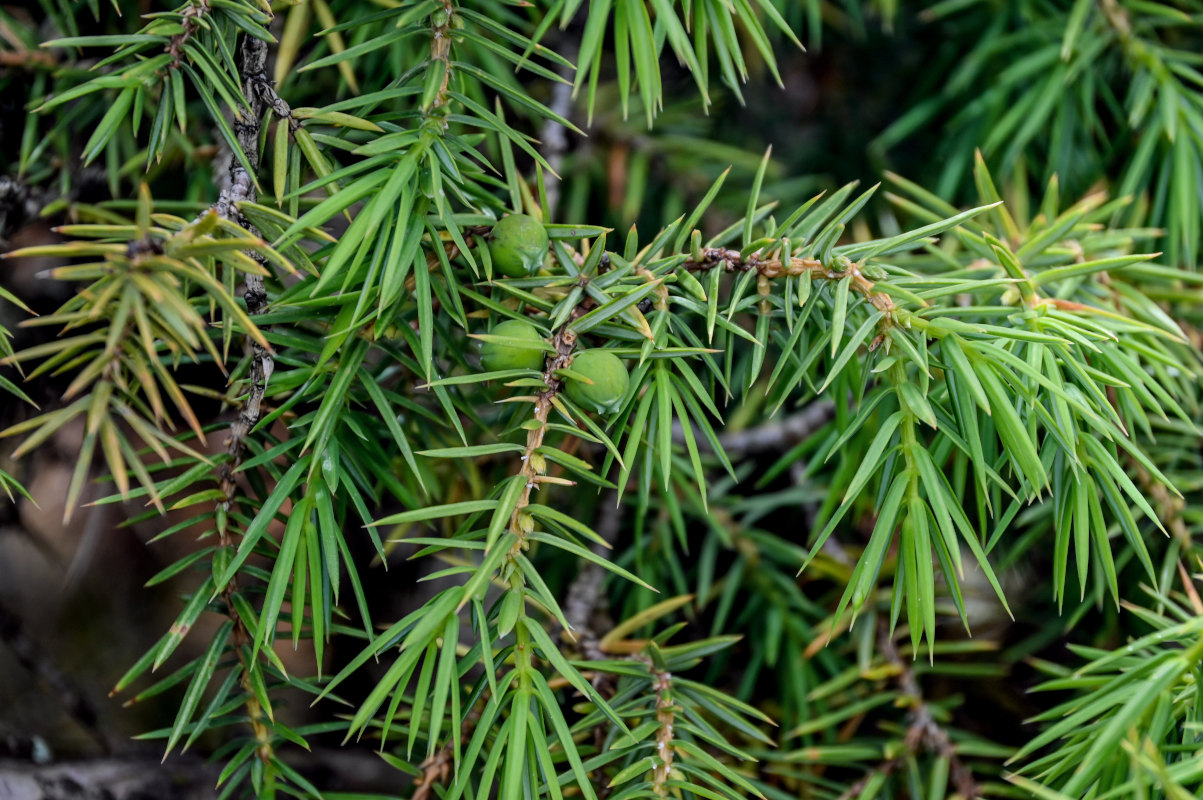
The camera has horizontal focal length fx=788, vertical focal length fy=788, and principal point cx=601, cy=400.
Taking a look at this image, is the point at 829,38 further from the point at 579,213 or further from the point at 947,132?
the point at 579,213

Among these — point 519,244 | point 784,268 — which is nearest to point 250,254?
point 519,244

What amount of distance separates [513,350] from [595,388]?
48 mm

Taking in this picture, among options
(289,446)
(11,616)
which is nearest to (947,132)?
(289,446)

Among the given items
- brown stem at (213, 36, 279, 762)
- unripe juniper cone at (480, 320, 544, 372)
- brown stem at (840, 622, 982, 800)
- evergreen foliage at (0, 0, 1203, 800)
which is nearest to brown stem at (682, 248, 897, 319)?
evergreen foliage at (0, 0, 1203, 800)

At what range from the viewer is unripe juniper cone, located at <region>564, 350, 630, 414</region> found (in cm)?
40

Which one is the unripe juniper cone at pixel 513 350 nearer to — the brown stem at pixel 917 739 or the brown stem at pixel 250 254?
the brown stem at pixel 250 254

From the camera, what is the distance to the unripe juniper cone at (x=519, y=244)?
427mm

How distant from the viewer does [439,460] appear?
670mm

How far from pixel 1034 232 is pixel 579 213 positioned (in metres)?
0.44

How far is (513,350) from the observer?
16.3 inches

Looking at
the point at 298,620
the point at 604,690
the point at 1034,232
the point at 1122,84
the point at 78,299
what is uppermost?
the point at 1122,84

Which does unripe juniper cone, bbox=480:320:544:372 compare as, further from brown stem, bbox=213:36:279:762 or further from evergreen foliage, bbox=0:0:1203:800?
brown stem, bbox=213:36:279:762

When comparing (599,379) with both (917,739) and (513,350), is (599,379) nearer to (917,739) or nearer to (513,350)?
(513,350)

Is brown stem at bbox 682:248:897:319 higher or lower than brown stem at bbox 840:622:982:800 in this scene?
higher
